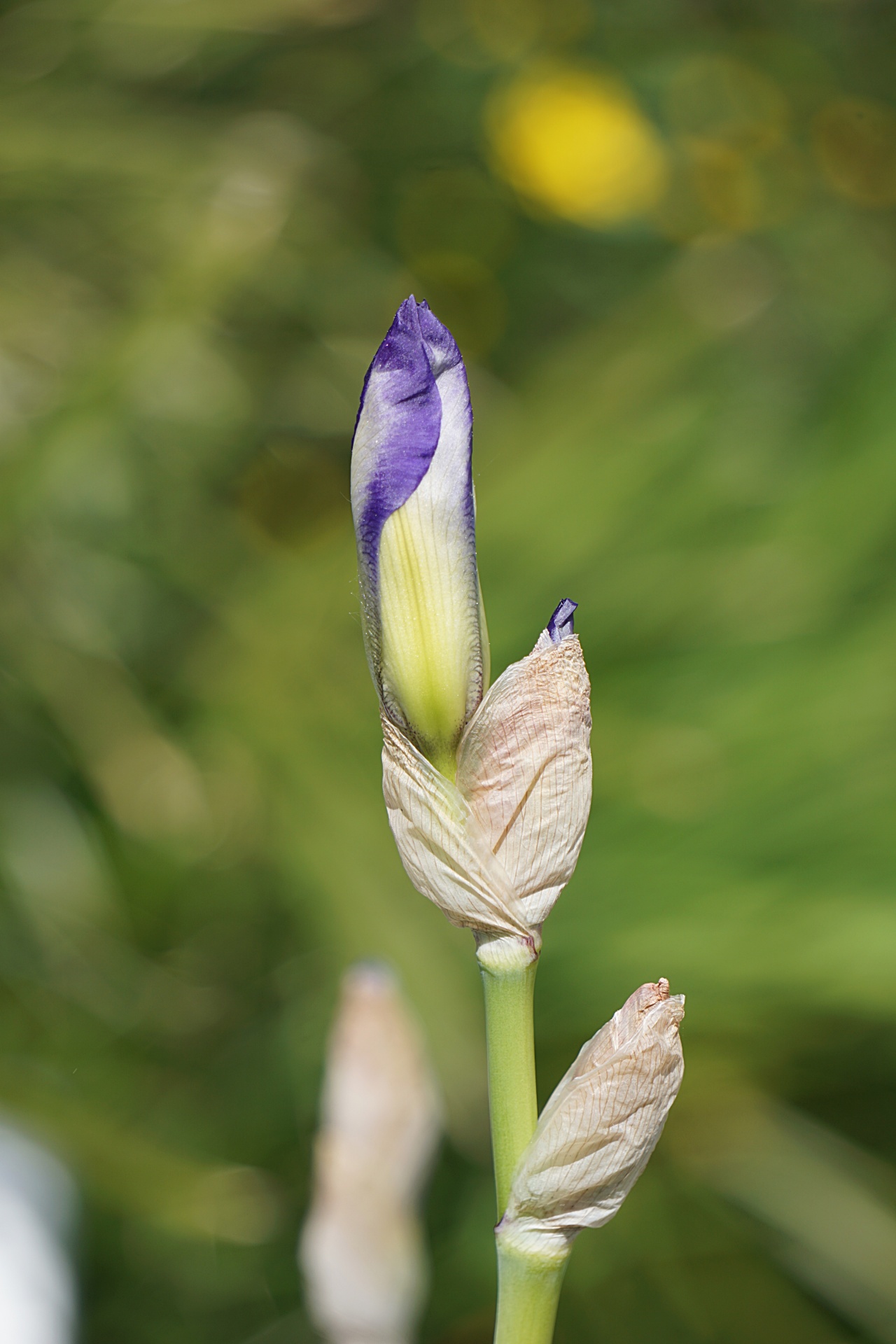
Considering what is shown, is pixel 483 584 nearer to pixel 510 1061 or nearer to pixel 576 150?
pixel 576 150

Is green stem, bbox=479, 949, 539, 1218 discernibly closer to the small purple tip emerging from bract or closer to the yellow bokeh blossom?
the small purple tip emerging from bract

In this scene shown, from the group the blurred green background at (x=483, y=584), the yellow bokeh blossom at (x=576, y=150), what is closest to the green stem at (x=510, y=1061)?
the blurred green background at (x=483, y=584)

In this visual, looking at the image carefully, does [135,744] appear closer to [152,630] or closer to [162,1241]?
[152,630]

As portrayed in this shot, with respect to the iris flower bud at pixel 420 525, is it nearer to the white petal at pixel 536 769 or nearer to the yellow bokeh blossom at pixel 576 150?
the white petal at pixel 536 769


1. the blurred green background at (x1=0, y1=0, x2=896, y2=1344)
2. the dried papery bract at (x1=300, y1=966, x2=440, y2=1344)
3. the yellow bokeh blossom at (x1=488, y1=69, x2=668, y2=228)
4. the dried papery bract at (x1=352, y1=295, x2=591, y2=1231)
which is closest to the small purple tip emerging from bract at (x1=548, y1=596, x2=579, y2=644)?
the dried papery bract at (x1=352, y1=295, x2=591, y2=1231)

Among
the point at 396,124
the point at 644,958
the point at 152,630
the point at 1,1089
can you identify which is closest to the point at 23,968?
the point at 1,1089

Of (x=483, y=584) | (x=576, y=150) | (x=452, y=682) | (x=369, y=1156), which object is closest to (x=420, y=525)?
(x=452, y=682)
